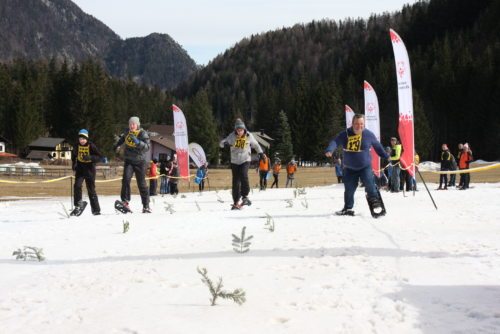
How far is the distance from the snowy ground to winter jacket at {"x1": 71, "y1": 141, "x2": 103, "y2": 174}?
285 cm

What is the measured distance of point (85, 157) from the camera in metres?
9.51

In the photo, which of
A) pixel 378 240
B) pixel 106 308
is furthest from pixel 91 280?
pixel 378 240

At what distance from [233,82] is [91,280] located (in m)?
194

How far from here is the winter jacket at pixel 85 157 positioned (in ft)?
31.2

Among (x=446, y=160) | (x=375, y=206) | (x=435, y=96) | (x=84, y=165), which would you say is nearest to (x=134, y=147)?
(x=84, y=165)

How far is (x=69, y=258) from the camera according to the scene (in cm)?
493

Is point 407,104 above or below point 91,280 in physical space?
above

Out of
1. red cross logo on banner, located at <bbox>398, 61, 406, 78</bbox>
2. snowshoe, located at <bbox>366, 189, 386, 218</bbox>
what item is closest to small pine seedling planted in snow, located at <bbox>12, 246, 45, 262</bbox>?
snowshoe, located at <bbox>366, 189, 386, 218</bbox>

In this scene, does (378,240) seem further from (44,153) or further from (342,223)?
(44,153)

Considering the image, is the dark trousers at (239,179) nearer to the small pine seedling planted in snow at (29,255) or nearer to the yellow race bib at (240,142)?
the yellow race bib at (240,142)

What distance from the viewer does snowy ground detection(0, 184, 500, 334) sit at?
2.88 m

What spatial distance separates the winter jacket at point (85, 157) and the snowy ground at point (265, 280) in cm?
285

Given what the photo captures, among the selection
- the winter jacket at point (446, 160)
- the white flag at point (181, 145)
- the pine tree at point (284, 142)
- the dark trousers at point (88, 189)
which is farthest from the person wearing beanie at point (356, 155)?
the pine tree at point (284, 142)

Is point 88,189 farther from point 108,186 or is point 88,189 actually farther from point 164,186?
point 108,186
